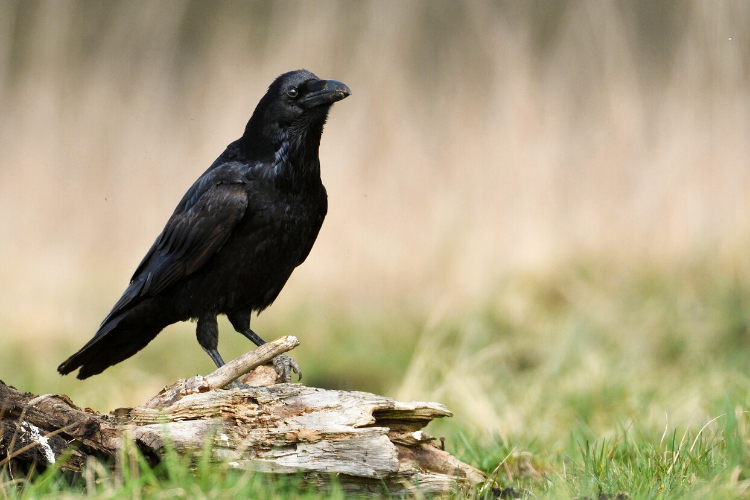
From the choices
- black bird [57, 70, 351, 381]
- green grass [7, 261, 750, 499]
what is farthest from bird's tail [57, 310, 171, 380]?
green grass [7, 261, 750, 499]

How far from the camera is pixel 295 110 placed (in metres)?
3.47

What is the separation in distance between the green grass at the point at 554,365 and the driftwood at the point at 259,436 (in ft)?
1.42

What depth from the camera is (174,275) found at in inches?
136

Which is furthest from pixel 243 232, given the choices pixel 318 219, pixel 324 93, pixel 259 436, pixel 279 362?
pixel 259 436

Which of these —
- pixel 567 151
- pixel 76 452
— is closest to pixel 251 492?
pixel 76 452

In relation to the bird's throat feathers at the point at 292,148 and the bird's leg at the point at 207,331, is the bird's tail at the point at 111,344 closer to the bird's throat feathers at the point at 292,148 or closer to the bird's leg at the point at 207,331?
the bird's leg at the point at 207,331

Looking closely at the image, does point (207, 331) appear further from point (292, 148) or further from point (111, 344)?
point (292, 148)

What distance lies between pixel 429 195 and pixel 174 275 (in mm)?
3237

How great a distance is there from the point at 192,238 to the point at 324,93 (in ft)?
2.81

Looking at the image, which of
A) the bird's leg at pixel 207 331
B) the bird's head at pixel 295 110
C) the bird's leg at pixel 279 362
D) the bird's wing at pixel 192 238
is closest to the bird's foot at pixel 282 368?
the bird's leg at pixel 279 362

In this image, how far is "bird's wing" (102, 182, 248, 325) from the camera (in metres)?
3.33

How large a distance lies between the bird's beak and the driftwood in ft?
4.53

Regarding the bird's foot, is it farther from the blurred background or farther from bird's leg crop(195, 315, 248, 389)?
the blurred background

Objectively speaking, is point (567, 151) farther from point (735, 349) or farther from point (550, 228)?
point (735, 349)
